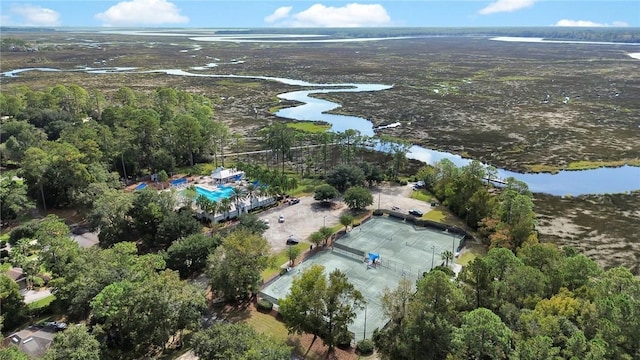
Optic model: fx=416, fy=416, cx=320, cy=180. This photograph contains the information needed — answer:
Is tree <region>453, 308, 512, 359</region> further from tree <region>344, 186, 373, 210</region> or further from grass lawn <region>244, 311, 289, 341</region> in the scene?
tree <region>344, 186, 373, 210</region>

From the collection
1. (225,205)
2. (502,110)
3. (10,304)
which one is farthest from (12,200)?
(502,110)

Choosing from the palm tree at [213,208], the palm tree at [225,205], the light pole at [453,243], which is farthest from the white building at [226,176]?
the light pole at [453,243]

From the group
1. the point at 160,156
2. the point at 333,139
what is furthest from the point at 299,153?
Result: the point at 160,156

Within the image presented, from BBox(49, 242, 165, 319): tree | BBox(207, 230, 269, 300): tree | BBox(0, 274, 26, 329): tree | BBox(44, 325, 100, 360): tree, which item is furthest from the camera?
BBox(207, 230, 269, 300): tree

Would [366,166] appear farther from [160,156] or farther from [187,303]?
[187,303]

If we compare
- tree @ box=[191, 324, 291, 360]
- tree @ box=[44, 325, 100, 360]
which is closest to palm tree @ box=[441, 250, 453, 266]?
tree @ box=[191, 324, 291, 360]

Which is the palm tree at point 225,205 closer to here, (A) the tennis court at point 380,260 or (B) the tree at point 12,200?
(A) the tennis court at point 380,260
